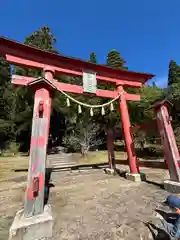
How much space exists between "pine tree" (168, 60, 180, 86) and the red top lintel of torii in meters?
26.0

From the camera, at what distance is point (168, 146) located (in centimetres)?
407

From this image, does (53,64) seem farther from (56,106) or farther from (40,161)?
(56,106)

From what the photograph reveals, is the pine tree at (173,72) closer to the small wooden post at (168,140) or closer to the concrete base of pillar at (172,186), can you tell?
the small wooden post at (168,140)

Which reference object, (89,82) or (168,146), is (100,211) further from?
(89,82)

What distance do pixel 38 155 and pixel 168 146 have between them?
3.31 metres

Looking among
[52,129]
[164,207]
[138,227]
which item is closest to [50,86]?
[138,227]

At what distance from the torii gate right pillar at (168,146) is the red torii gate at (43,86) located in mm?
1503

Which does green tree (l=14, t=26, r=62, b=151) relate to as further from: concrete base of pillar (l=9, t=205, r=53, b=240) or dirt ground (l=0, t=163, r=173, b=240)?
concrete base of pillar (l=9, t=205, r=53, b=240)

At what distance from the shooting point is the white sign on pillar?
536cm

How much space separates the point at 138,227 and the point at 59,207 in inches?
70.9

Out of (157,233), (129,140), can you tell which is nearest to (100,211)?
(157,233)

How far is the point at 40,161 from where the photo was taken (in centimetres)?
271

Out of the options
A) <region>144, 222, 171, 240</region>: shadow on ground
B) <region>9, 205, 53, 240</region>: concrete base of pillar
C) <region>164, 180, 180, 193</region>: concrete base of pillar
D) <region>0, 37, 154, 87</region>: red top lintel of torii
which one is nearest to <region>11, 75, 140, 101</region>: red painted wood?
<region>0, 37, 154, 87</region>: red top lintel of torii

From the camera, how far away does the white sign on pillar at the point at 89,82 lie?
5.36m
